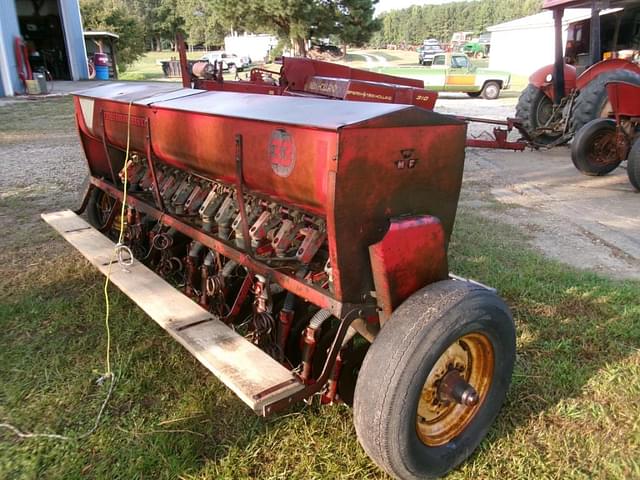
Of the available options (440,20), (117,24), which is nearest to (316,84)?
(117,24)

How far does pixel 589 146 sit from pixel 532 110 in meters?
2.13

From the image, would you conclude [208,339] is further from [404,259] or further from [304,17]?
[304,17]

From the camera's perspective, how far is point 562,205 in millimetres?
5453

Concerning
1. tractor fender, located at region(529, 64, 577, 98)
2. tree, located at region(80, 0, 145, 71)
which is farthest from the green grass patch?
tree, located at region(80, 0, 145, 71)

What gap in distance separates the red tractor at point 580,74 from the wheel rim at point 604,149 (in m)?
0.57

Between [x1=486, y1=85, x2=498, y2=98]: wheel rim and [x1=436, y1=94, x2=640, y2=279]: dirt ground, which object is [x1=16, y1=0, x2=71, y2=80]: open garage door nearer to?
[x1=486, y1=85, x2=498, y2=98]: wheel rim

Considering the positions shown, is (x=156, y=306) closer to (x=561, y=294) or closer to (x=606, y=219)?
(x=561, y=294)

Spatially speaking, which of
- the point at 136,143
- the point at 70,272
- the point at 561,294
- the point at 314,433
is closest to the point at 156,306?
the point at 314,433

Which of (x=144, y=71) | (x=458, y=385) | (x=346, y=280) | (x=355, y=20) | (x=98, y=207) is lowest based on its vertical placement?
(x=458, y=385)

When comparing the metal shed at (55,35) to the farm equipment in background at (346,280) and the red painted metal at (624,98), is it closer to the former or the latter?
the red painted metal at (624,98)

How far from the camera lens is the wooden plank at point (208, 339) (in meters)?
1.85

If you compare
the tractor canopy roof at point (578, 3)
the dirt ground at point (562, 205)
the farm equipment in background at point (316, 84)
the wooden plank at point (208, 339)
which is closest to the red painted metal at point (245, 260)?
the wooden plank at point (208, 339)

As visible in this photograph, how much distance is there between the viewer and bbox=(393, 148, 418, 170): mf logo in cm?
184

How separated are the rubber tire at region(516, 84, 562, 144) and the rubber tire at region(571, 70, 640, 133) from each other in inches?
50.9
